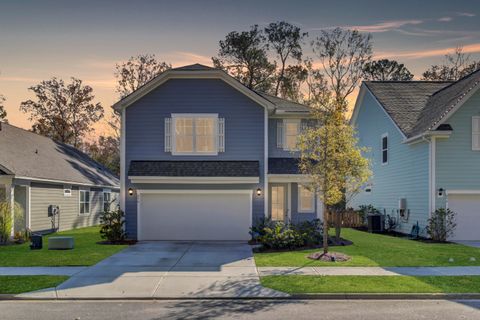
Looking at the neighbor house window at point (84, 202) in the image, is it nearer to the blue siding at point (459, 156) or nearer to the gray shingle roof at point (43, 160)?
the gray shingle roof at point (43, 160)

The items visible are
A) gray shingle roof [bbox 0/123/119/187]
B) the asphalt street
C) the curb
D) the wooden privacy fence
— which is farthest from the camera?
the wooden privacy fence

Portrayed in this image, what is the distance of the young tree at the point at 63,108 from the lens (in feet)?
157

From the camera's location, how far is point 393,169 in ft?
84.3

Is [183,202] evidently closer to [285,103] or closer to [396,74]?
[285,103]

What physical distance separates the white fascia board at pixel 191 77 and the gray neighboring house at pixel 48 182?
5734 millimetres

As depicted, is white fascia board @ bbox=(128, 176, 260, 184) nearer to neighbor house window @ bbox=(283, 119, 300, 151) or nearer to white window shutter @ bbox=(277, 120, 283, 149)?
white window shutter @ bbox=(277, 120, 283, 149)

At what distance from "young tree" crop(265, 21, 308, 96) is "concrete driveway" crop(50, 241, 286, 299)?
29.1 m

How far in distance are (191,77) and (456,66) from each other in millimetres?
32503

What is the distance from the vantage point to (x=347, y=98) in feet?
135

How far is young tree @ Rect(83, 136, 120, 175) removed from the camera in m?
49.8

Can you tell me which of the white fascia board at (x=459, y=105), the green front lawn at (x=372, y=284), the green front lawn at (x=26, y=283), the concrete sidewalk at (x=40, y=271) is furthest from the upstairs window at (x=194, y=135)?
the green front lawn at (x=372, y=284)

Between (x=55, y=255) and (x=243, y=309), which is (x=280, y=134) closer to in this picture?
(x=55, y=255)

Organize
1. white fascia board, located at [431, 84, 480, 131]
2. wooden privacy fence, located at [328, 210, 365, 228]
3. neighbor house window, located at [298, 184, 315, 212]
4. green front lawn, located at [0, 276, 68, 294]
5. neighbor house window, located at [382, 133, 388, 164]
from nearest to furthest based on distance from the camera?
green front lawn, located at [0, 276, 68, 294], white fascia board, located at [431, 84, 480, 131], neighbor house window, located at [298, 184, 315, 212], neighbor house window, located at [382, 133, 388, 164], wooden privacy fence, located at [328, 210, 365, 228]

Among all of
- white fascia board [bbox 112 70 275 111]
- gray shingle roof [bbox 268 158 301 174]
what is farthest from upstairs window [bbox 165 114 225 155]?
gray shingle roof [bbox 268 158 301 174]
